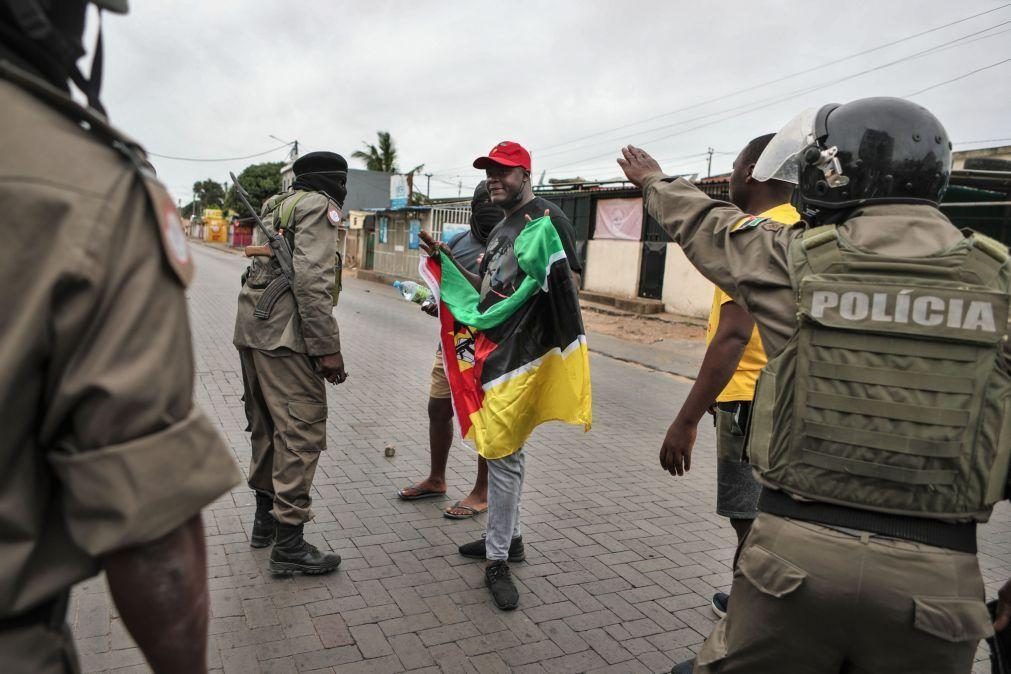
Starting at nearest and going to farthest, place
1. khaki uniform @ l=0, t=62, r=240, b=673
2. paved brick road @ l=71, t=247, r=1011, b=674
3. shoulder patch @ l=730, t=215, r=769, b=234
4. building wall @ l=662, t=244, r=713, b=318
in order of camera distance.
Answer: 1. khaki uniform @ l=0, t=62, r=240, b=673
2. shoulder patch @ l=730, t=215, r=769, b=234
3. paved brick road @ l=71, t=247, r=1011, b=674
4. building wall @ l=662, t=244, r=713, b=318

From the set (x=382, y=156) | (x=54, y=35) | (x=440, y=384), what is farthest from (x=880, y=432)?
(x=382, y=156)

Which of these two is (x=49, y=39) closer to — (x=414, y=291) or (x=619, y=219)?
(x=414, y=291)

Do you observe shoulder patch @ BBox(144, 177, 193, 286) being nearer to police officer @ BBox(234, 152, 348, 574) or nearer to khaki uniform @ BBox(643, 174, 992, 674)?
khaki uniform @ BBox(643, 174, 992, 674)

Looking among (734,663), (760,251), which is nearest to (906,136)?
(760,251)

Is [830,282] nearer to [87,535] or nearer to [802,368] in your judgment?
[802,368]

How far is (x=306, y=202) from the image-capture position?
3.59 meters

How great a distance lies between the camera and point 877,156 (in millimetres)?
1708

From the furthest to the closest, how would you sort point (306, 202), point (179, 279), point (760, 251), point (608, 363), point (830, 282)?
1. point (608, 363)
2. point (306, 202)
3. point (760, 251)
4. point (830, 282)
5. point (179, 279)

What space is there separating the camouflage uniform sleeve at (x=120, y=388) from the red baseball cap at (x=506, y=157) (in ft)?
8.69

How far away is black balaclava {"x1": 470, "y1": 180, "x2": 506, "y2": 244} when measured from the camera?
4602 millimetres

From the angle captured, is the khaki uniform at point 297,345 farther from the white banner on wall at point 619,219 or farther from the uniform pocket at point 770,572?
the white banner on wall at point 619,219

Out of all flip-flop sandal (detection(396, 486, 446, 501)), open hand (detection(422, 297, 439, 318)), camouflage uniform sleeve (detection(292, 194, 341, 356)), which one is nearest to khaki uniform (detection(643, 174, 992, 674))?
camouflage uniform sleeve (detection(292, 194, 341, 356))

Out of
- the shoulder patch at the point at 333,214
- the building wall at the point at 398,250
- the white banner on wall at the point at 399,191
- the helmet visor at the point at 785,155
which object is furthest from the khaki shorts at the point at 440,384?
the white banner on wall at the point at 399,191

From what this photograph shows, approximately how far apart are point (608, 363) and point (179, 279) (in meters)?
10.4
